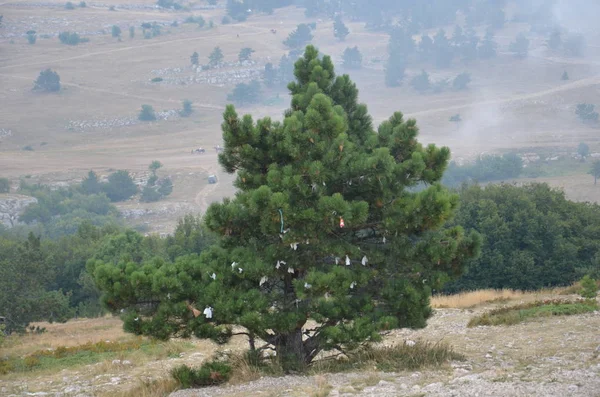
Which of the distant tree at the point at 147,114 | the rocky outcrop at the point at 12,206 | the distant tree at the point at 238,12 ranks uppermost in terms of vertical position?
the distant tree at the point at 238,12

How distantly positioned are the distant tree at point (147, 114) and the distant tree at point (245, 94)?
14022 mm

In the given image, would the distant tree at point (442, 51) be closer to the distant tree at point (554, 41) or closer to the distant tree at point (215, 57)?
the distant tree at point (554, 41)

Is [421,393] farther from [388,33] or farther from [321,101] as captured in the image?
[388,33]

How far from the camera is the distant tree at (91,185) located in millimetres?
103812

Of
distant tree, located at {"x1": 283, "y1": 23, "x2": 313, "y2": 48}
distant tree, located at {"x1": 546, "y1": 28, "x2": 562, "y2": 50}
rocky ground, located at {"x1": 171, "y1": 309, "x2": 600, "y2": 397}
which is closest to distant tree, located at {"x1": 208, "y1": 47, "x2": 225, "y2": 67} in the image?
distant tree, located at {"x1": 283, "y1": 23, "x2": 313, "y2": 48}

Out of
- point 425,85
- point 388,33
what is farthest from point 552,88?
point 388,33

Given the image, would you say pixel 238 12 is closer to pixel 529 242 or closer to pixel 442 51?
pixel 442 51

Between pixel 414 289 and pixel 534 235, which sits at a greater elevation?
pixel 414 289

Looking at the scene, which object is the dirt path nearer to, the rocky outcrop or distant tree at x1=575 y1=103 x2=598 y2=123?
distant tree at x1=575 y1=103 x2=598 y2=123

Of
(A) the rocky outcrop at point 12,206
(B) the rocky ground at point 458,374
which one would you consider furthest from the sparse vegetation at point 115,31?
(B) the rocky ground at point 458,374

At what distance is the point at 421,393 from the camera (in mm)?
10930

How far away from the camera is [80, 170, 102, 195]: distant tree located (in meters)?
104

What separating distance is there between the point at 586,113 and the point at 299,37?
64.7m

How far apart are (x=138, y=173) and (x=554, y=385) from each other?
99.0 m
